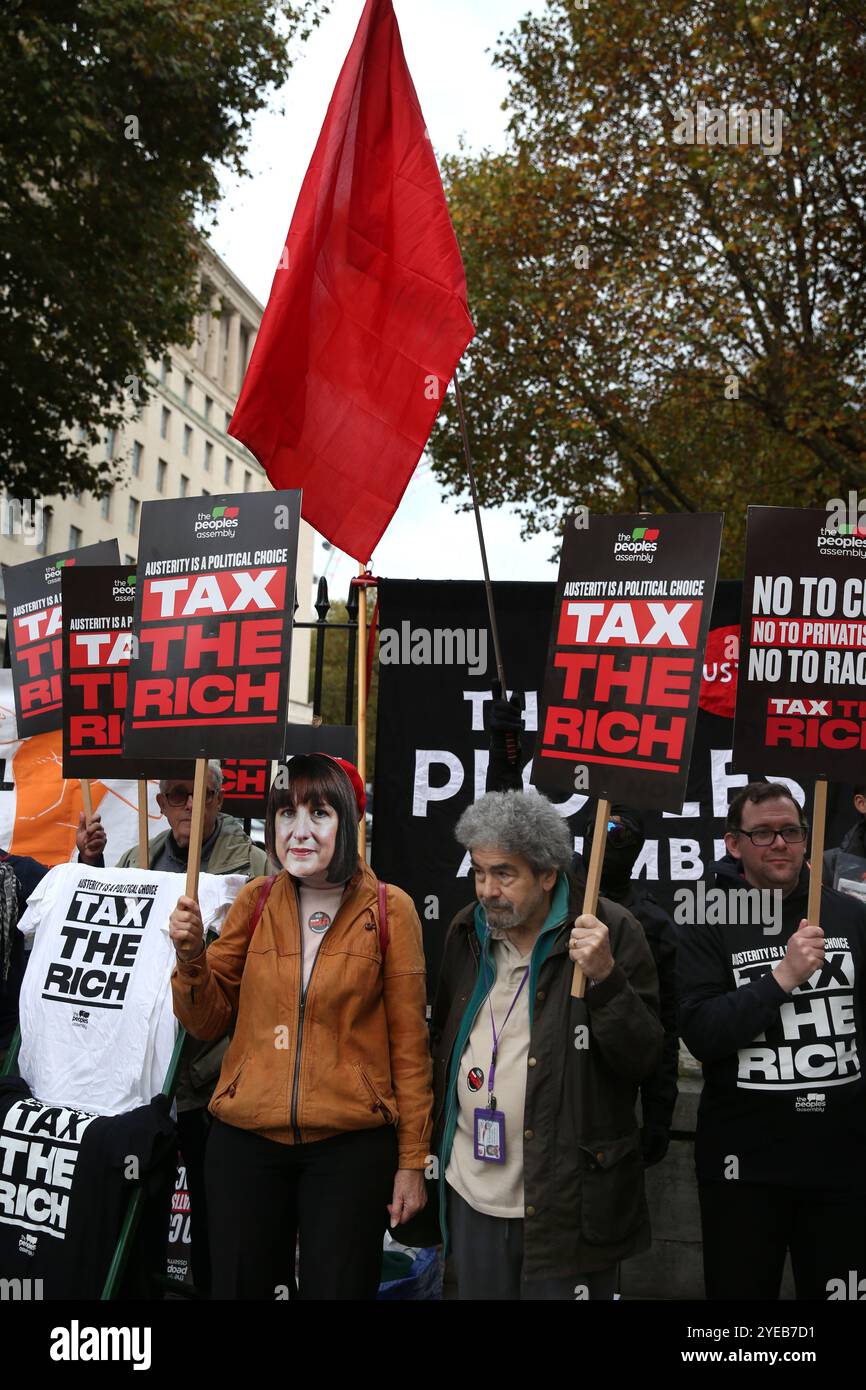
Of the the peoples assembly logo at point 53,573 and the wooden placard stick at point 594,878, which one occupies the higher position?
the the peoples assembly logo at point 53,573

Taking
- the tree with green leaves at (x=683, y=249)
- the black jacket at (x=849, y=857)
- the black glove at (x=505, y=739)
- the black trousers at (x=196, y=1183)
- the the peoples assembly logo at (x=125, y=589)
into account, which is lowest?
the black trousers at (x=196, y=1183)

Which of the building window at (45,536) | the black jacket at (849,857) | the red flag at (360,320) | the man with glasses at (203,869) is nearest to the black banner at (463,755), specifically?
the black jacket at (849,857)

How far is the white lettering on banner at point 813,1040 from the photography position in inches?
135

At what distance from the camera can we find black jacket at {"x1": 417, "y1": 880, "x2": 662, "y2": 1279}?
3.12 meters

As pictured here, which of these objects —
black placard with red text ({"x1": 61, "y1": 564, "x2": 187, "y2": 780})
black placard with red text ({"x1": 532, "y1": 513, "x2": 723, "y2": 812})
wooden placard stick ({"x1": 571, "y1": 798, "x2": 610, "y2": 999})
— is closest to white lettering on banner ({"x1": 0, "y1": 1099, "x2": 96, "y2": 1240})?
black placard with red text ({"x1": 61, "y1": 564, "x2": 187, "y2": 780})

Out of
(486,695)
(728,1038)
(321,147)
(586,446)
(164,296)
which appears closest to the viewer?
(728,1038)

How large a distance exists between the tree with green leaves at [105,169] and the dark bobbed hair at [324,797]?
990 centimetres

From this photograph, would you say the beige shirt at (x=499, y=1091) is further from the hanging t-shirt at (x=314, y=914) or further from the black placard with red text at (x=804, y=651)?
the black placard with red text at (x=804, y=651)

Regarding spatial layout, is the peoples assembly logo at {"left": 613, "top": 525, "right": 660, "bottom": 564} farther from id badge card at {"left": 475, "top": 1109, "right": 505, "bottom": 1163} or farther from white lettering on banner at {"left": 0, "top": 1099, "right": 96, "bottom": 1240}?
white lettering on banner at {"left": 0, "top": 1099, "right": 96, "bottom": 1240}

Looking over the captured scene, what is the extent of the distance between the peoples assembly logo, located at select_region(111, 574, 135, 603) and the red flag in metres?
0.72

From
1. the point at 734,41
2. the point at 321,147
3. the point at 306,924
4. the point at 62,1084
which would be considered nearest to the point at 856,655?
the point at 306,924

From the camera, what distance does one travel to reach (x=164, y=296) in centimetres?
1381
